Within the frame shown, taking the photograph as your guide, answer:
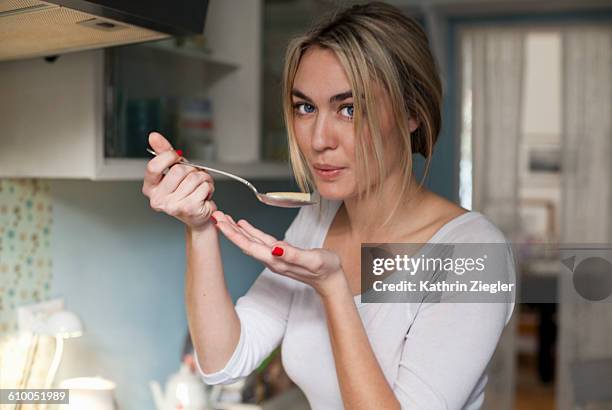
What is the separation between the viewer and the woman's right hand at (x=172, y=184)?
2.39 ft

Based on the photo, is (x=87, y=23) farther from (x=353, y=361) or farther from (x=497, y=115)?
(x=497, y=115)

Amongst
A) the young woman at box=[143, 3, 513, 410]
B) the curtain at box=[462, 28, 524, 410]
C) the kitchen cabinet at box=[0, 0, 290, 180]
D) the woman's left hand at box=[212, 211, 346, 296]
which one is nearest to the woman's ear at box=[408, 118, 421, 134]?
the young woman at box=[143, 3, 513, 410]

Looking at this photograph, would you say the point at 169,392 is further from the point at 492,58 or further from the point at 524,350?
the point at 524,350

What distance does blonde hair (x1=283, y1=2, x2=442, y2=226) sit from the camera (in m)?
0.77

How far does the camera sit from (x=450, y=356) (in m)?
0.72

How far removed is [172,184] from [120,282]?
2.16 ft

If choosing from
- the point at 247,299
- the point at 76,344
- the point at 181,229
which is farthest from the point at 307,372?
the point at 181,229

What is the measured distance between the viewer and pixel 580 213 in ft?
8.93

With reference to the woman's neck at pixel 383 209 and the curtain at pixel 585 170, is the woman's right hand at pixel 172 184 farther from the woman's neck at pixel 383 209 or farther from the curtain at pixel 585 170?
the curtain at pixel 585 170

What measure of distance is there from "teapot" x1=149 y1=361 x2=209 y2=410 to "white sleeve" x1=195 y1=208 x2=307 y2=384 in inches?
18.8

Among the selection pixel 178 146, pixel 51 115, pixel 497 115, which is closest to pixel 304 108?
pixel 51 115

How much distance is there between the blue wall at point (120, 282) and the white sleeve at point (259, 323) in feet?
1.15

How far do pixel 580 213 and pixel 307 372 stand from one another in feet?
7.03

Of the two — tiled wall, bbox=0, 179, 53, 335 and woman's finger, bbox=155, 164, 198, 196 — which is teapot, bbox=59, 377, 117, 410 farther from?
woman's finger, bbox=155, 164, 198, 196
